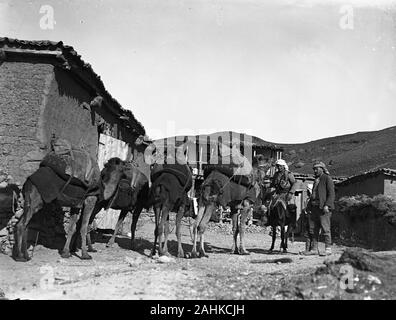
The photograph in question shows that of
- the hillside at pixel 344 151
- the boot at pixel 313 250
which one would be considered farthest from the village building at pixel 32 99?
the hillside at pixel 344 151

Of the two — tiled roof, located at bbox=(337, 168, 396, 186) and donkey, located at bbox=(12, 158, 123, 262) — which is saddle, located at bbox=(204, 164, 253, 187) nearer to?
donkey, located at bbox=(12, 158, 123, 262)

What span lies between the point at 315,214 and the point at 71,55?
255 inches

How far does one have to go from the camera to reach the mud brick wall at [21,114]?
9.39 m

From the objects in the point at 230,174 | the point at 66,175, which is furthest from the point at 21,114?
the point at 230,174

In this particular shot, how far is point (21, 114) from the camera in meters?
9.55

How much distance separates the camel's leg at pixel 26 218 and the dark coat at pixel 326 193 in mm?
5968

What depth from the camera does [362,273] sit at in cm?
605

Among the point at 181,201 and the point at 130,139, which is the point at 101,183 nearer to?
the point at 181,201

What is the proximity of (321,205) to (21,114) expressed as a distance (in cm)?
664

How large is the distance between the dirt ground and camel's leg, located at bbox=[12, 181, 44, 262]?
0.60 feet

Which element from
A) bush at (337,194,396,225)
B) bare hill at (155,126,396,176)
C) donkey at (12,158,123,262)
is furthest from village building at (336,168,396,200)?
bare hill at (155,126,396,176)

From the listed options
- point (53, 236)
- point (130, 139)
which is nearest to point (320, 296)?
point (53, 236)

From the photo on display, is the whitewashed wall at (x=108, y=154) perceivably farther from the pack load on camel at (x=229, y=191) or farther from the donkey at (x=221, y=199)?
the donkey at (x=221, y=199)
